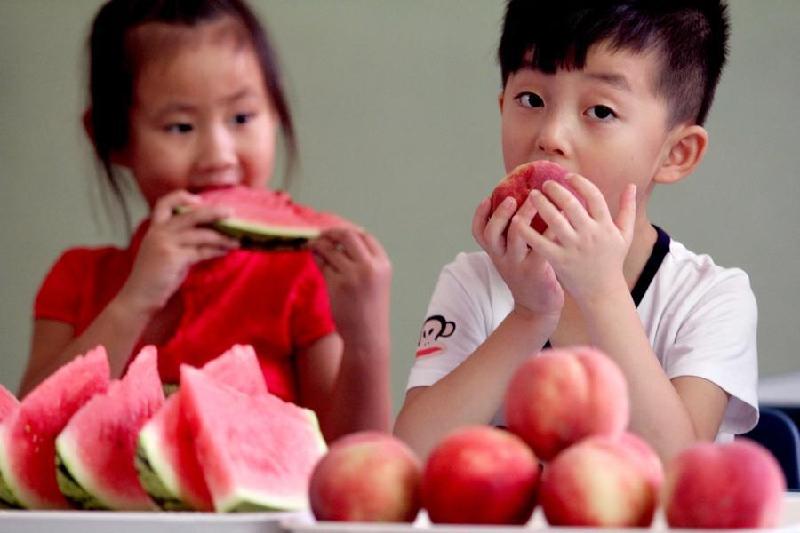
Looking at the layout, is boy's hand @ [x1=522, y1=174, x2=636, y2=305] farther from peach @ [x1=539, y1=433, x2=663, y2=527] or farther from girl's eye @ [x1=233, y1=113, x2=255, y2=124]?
girl's eye @ [x1=233, y1=113, x2=255, y2=124]

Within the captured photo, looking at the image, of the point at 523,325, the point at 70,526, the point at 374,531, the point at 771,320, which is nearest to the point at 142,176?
the point at 523,325

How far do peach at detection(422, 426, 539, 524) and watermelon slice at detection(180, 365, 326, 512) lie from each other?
122 millimetres

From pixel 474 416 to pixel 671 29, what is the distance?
2.13ft

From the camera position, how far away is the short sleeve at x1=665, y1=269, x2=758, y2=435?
5.16ft

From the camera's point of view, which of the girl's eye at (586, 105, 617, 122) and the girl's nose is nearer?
the girl's eye at (586, 105, 617, 122)

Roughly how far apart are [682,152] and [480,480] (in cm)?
122

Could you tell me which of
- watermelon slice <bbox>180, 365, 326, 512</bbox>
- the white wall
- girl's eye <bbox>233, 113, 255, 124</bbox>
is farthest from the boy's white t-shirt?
the white wall

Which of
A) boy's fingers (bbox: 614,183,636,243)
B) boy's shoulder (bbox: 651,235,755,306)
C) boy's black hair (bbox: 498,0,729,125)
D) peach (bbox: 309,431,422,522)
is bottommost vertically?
boy's shoulder (bbox: 651,235,755,306)

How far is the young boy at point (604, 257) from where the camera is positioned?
4.59 ft

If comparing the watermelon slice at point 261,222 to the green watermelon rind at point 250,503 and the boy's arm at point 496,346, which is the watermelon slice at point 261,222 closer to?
the boy's arm at point 496,346

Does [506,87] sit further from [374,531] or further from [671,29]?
[374,531]

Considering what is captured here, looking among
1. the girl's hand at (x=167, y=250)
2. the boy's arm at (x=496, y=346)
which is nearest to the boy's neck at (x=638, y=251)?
the boy's arm at (x=496, y=346)

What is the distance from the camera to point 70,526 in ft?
2.35

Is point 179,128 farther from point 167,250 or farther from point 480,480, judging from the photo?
point 480,480
